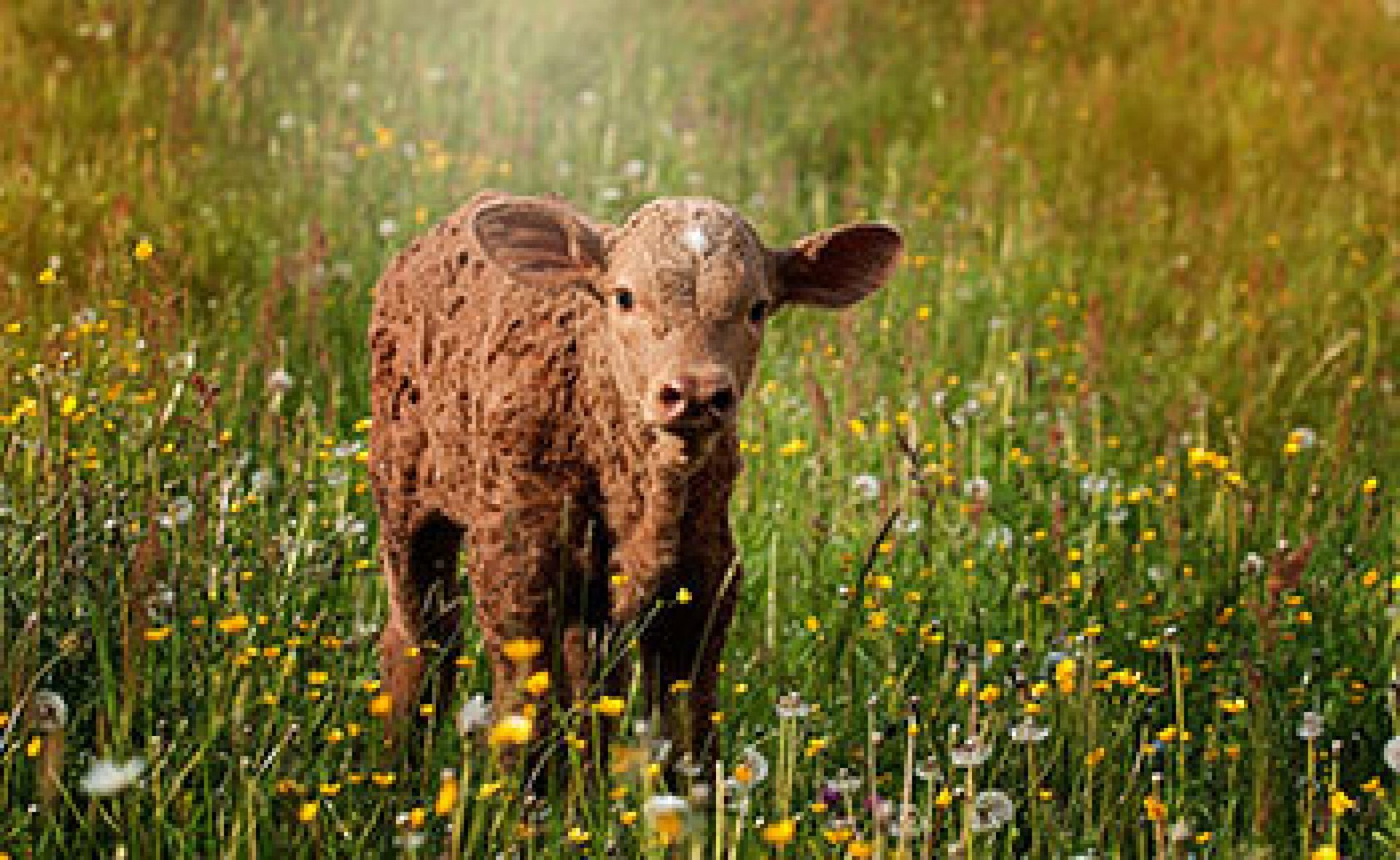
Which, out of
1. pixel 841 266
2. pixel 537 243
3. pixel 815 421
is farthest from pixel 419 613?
pixel 815 421

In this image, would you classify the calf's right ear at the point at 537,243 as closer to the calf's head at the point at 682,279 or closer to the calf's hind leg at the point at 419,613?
the calf's head at the point at 682,279

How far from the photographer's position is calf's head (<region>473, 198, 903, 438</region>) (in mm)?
2672

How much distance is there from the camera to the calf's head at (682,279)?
2672 mm

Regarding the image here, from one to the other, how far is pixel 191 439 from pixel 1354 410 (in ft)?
12.4

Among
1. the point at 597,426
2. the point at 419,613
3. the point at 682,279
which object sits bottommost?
the point at 419,613

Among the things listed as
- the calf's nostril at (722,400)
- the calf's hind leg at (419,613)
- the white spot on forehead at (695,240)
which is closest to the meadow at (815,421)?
the calf's hind leg at (419,613)

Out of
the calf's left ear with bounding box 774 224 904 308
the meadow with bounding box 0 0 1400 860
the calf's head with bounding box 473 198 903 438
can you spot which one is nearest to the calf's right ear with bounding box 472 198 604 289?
the calf's head with bounding box 473 198 903 438

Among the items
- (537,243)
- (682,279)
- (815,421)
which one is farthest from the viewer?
(815,421)

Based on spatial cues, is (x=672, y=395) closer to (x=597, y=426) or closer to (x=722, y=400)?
(x=722, y=400)

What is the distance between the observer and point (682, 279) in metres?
2.76

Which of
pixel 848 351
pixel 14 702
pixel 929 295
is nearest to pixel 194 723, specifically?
pixel 14 702

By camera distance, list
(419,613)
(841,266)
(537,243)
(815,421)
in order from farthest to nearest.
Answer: (815,421), (419,613), (841,266), (537,243)

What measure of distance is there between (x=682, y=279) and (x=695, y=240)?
77 millimetres

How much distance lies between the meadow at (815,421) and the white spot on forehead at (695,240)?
0.56m
